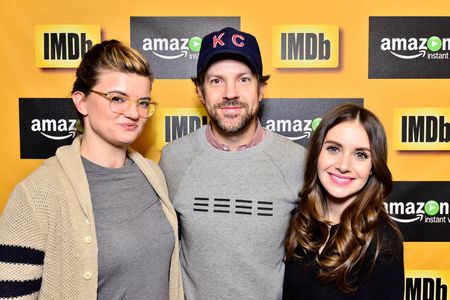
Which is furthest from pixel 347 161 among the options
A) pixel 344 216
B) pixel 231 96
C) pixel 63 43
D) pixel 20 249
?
pixel 63 43

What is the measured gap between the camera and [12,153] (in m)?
1.95

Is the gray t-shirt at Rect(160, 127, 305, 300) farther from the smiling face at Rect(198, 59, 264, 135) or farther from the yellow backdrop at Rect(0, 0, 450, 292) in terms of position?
the yellow backdrop at Rect(0, 0, 450, 292)

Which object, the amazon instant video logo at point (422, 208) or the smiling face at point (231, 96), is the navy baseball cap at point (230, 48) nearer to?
the smiling face at point (231, 96)

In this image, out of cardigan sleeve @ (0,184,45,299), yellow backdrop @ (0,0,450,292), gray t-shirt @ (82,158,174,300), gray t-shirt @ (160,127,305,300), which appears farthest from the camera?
yellow backdrop @ (0,0,450,292)

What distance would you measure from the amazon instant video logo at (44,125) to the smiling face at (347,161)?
1.20 metres

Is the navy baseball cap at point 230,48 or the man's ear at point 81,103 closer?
the man's ear at point 81,103

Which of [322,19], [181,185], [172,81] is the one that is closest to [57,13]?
[172,81]

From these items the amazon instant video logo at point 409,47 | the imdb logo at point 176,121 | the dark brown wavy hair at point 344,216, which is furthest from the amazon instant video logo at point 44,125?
the amazon instant video logo at point 409,47

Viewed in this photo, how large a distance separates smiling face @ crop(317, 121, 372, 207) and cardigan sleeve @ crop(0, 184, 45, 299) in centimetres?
86

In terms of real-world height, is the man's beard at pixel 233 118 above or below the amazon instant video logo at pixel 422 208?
above

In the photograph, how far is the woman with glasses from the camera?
1110mm

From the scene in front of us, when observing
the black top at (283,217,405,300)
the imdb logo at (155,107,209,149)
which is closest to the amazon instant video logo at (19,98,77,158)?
the imdb logo at (155,107,209,149)

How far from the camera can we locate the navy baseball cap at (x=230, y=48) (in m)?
1.55

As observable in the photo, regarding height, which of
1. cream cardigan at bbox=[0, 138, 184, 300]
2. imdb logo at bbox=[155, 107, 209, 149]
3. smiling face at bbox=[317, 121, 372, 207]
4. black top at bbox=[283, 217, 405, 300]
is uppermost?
imdb logo at bbox=[155, 107, 209, 149]
